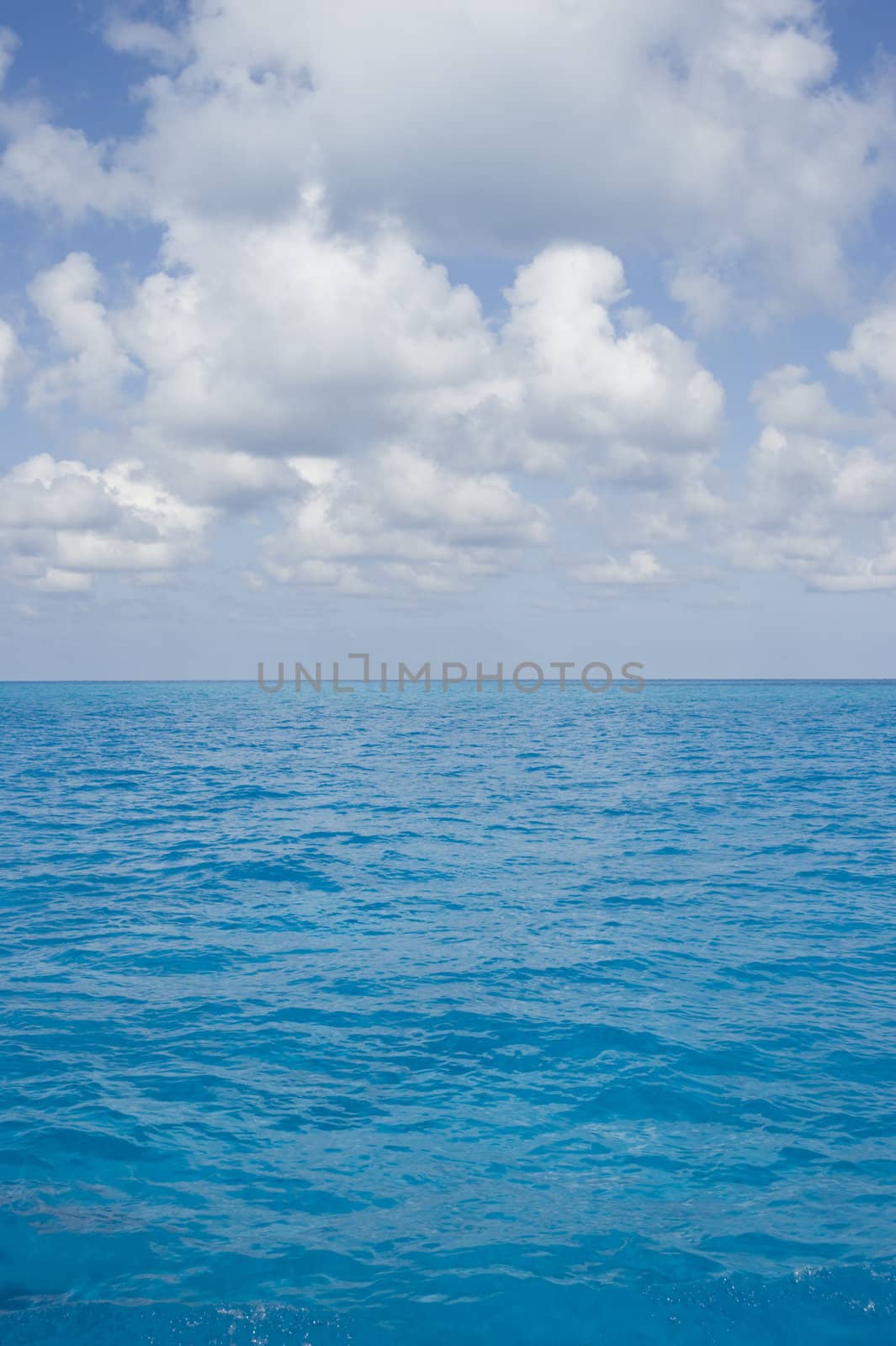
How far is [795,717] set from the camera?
114688 millimetres

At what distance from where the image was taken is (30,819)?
35812mm

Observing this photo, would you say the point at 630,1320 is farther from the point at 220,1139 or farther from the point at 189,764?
the point at 189,764

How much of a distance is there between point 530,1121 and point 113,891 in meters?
16.4

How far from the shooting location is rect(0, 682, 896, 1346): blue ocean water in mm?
8555

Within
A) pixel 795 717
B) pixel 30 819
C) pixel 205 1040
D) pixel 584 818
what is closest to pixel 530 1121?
pixel 205 1040

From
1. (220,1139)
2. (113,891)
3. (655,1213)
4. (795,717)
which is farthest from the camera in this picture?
(795,717)

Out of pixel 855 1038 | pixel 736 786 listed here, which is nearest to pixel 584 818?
pixel 736 786

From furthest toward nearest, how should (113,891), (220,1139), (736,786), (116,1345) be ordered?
(736,786) < (113,891) < (220,1139) < (116,1345)

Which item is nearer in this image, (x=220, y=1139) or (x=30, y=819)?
(x=220, y=1139)

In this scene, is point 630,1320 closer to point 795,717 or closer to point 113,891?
point 113,891

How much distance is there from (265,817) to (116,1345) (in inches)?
1169

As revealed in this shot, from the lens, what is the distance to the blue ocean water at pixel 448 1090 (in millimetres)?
8555

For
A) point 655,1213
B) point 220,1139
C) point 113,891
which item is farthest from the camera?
point 113,891

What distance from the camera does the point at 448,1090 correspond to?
1267 centimetres
